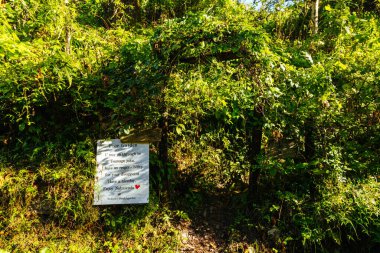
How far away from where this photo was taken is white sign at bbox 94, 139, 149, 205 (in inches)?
137

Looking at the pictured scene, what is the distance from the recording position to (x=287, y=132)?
373cm

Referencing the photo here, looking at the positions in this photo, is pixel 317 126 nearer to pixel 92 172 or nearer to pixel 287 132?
pixel 287 132

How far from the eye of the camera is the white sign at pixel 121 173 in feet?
11.4

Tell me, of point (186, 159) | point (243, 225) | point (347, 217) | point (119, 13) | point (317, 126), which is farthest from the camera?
point (119, 13)

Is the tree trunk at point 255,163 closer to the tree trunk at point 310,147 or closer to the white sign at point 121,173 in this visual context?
the tree trunk at point 310,147

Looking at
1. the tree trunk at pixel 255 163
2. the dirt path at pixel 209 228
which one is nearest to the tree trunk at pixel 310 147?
the tree trunk at pixel 255 163

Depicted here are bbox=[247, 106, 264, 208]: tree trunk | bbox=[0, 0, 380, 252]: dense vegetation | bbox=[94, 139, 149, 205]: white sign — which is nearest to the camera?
bbox=[0, 0, 380, 252]: dense vegetation

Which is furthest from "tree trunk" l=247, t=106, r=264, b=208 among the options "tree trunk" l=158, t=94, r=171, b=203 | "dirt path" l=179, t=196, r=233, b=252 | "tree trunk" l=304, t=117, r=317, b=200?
"tree trunk" l=158, t=94, r=171, b=203

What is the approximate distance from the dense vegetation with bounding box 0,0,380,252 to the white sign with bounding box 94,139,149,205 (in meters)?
0.16

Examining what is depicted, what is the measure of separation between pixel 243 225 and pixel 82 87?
2917mm

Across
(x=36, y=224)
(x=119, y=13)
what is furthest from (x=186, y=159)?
(x=119, y=13)

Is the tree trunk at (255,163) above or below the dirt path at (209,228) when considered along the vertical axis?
above

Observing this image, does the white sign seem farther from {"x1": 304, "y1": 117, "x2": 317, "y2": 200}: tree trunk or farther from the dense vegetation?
{"x1": 304, "y1": 117, "x2": 317, "y2": 200}: tree trunk

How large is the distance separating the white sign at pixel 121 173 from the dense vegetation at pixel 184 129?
16 cm
